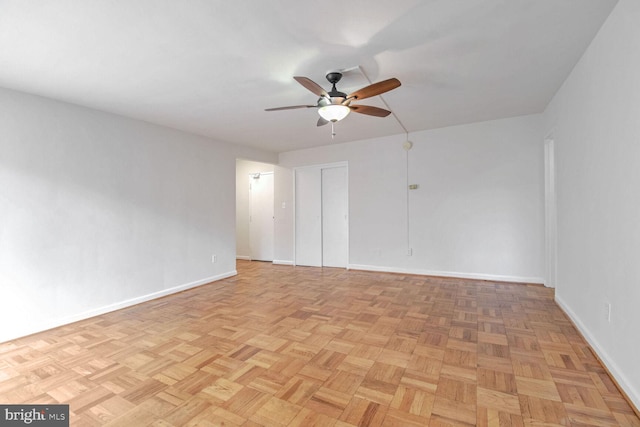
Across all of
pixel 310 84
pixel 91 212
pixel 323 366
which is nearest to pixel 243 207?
pixel 91 212

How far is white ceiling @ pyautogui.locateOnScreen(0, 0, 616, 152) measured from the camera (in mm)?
1826

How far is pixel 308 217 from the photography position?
20.5 feet

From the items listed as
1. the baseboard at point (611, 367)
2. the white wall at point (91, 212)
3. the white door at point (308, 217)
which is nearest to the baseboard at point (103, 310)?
the white wall at point (91, 212)

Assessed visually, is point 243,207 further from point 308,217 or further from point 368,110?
point 368,110

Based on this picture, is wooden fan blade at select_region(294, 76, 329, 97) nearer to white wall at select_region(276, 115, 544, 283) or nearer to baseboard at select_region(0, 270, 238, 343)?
white wall at select_region(276, 115, 544, 283)

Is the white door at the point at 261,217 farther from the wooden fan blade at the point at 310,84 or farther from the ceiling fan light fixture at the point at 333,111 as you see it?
the wooden fan blade at the point at 310,84

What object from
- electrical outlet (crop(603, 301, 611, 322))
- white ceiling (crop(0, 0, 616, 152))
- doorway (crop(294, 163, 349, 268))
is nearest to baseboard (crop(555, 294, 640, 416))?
electrical outlet (crop(603, 301, 611, 322))

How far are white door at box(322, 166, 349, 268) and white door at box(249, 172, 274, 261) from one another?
1.46 metres

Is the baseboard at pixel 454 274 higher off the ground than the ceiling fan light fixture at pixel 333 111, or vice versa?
the ceiling fan light fixture at pixel 333 111

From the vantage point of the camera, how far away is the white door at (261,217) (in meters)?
6.88

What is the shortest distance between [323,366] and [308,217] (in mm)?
4193

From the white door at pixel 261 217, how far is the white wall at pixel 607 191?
5.35 metres

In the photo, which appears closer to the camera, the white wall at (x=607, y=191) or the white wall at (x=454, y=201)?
the white wall at (x=607, y=191)

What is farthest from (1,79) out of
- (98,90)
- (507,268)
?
(507,268)
